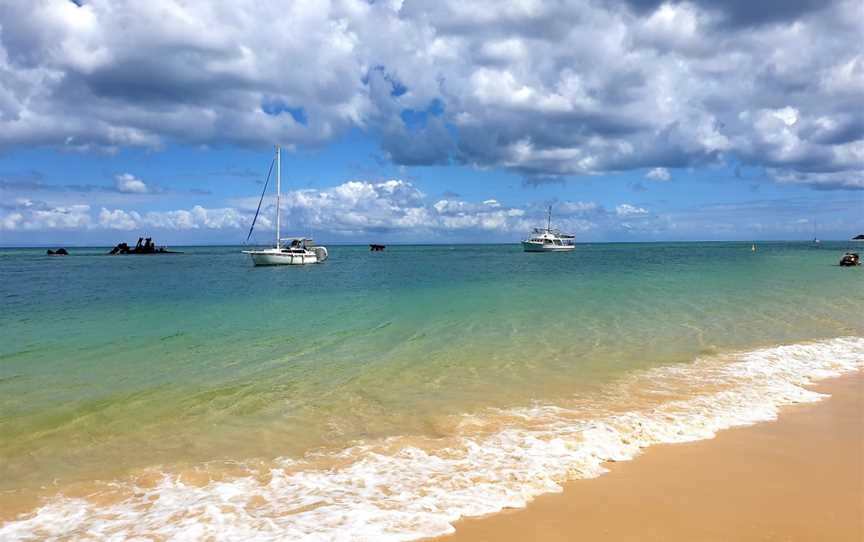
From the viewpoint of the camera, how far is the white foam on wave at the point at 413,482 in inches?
228

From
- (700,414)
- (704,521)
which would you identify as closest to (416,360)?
(700,414)

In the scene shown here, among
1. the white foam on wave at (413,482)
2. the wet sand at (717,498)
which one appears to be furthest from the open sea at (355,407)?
the wet sand at (717,498)

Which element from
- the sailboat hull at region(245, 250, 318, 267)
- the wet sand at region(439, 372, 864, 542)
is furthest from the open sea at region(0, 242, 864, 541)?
the sailboat hull at region(245, 250, 318, 267)

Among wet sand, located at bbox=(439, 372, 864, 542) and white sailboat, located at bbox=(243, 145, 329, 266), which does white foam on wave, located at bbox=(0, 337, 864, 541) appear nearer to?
wet sand, located at bbox=(439, 372, 864, 542)

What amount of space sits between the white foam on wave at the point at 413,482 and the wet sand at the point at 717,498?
35 cm

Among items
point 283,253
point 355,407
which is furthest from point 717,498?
point 283,253

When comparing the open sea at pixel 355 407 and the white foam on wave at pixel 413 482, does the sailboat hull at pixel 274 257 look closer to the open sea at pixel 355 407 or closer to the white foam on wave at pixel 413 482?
the open sea at pixel 355 407

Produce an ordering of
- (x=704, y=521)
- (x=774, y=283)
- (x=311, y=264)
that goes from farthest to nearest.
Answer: (x=311, y=264), (x=774, y=283), (x=704, y=521)

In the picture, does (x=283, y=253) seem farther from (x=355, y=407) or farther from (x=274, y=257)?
(x=355, y=407)

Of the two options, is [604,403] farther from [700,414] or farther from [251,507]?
[251,507]

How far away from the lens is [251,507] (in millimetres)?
6234

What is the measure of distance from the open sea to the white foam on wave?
0.10ft

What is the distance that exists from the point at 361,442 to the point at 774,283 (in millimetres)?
38630

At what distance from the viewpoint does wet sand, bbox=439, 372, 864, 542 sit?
214 inches
